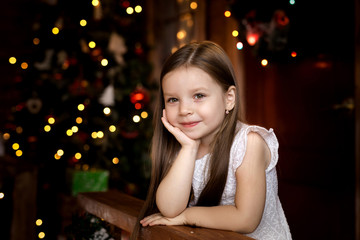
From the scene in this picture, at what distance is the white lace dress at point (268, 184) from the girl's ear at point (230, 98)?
0.28 ft

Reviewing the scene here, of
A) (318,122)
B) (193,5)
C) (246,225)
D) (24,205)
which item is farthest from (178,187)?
(193,5)

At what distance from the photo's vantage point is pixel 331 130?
2.78 m

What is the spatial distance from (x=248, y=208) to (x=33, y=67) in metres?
3.21

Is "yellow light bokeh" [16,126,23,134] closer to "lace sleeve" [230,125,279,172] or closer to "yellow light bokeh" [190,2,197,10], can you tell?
"yellow light bokeh" [190,2,197,10]

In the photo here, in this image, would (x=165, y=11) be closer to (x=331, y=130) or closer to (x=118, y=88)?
(x=118, y=88)

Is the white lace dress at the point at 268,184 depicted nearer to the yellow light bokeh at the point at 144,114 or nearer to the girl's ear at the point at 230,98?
the girl's ear at the point at 230,98

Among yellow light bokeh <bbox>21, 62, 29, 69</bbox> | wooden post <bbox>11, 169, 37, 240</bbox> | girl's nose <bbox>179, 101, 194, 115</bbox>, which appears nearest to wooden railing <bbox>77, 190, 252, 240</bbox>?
girl's nose <bbox>179, 101, 194, 115</bbox>

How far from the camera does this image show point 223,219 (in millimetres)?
1150

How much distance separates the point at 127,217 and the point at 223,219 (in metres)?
0.32

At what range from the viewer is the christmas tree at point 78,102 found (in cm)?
366

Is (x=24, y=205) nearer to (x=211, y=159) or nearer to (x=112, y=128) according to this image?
(x=112, y=128)

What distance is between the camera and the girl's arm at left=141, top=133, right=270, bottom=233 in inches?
45.5

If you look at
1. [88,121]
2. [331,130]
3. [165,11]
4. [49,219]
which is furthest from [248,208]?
[165,11]

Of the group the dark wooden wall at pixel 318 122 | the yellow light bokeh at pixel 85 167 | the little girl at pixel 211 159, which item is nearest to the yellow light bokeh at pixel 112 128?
the yellow light bokeh at pixel 85 167
